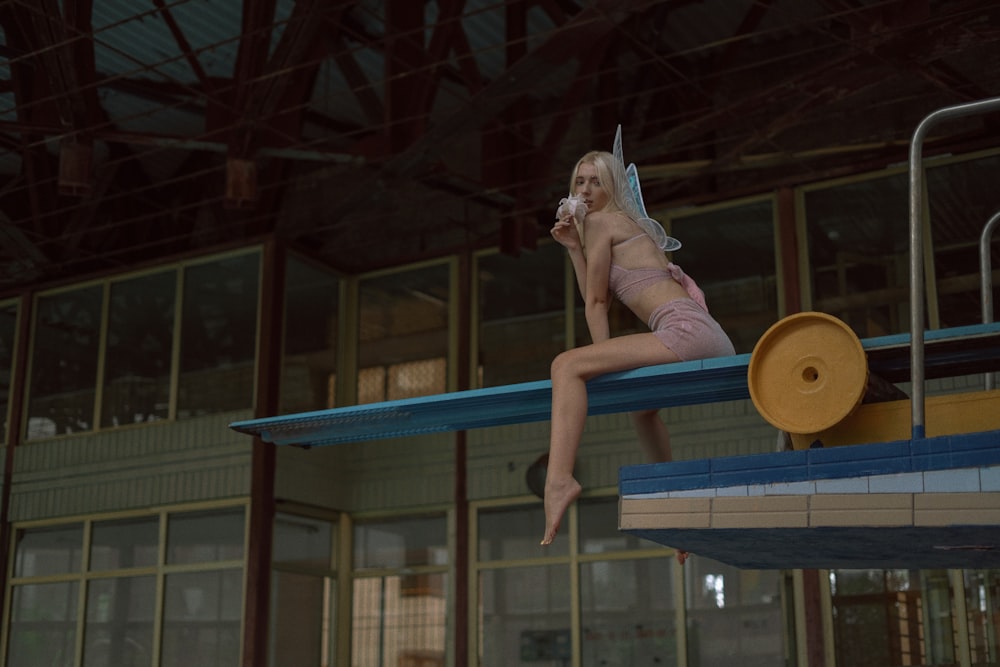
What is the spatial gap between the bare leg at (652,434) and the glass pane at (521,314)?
899 cm

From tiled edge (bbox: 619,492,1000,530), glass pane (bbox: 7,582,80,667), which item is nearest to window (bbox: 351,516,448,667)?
glass pane (bbox: 7,582,80,667)

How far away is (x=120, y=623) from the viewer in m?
15.5

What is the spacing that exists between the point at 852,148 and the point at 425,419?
29.6 ft

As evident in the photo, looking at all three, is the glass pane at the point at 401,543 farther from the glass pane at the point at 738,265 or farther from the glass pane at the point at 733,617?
the glass pane at the point at 738,265

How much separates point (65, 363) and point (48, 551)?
8.34 ft

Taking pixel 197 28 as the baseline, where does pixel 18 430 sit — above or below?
below

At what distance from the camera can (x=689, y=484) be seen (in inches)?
192

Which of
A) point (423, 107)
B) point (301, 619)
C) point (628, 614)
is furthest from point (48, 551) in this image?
point (423, 107)

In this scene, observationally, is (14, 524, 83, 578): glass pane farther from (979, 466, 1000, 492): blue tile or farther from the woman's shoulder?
(979, 466, 1000, 492): blue tile

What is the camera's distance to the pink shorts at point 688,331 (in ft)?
17.4

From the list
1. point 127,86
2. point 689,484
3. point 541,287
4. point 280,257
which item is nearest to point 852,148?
point 541,287

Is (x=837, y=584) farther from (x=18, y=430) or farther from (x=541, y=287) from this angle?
(x=18, y=430)

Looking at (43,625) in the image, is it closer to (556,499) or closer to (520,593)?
(520,593)

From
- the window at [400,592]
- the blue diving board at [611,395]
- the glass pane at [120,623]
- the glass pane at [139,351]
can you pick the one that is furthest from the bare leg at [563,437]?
the glass pane at [139,351]
